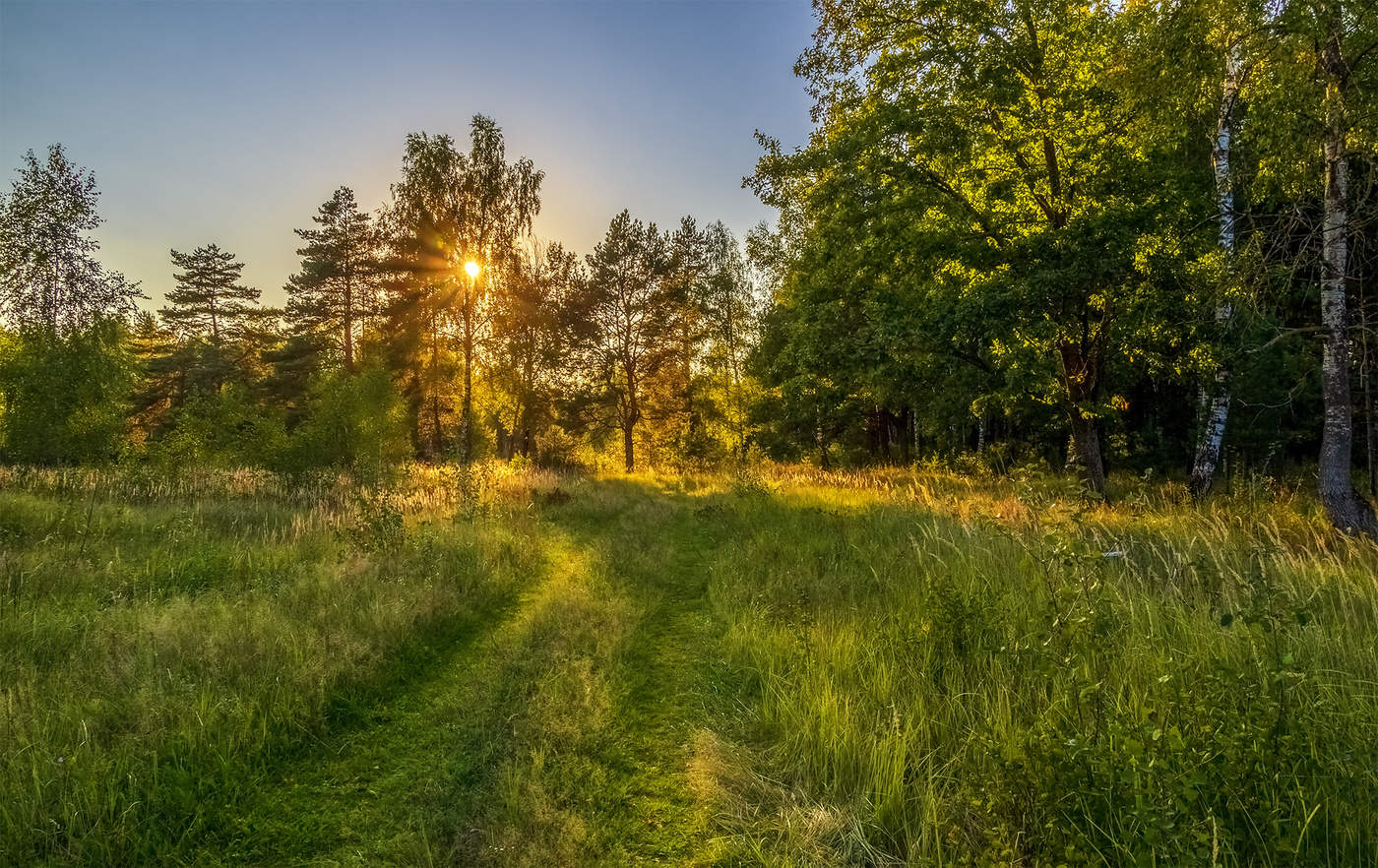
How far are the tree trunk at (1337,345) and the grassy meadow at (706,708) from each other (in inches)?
26.8

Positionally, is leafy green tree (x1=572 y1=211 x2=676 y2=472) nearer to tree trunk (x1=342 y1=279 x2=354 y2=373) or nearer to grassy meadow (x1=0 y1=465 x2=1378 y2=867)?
tree trunk (x1=342 y1=279 x2=354 y2=373)

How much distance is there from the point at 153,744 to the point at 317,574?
131 inches

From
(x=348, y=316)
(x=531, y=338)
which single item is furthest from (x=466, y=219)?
(x=348, y=316)

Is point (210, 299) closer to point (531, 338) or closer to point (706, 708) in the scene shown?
point (531, 338)

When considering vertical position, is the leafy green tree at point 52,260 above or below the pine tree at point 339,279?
below

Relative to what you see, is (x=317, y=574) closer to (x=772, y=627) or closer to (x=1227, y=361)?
(x=772, y=627)

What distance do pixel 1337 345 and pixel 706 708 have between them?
362 inches

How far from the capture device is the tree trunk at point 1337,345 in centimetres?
630

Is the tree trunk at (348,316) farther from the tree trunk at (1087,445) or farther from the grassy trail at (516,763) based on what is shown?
the tree trunk at (1087,445)

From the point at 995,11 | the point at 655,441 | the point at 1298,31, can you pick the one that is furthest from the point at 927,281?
the point at 655,441

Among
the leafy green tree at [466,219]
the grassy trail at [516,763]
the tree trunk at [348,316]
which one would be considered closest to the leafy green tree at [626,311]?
the leafy green tree at [466,219]

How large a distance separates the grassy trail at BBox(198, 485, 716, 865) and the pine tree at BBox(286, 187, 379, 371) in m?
33.0

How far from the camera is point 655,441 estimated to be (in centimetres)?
3653

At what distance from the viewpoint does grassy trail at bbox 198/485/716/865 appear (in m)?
2.59
